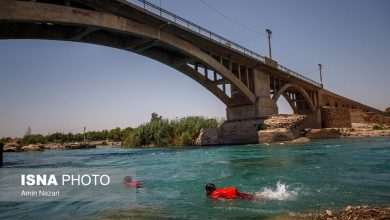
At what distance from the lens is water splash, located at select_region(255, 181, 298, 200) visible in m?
7.65

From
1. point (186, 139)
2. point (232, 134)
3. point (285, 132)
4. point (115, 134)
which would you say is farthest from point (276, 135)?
point (115, 134)

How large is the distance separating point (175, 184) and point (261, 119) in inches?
1046

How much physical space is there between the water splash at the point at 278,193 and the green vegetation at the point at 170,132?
3429 cm

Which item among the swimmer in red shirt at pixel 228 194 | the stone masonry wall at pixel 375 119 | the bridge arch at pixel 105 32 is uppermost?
the bridge arch at pixel 105 32

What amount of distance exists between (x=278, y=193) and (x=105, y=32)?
68.5ft

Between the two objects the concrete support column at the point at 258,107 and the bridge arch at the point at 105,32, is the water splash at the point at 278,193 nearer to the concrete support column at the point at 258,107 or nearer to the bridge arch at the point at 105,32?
the bridge arch at the point at 105,32

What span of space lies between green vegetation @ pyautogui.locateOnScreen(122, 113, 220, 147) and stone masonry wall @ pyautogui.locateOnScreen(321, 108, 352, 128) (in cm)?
2376

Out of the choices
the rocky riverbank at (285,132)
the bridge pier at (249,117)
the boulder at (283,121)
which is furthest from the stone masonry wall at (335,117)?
the boulder at (283,121)

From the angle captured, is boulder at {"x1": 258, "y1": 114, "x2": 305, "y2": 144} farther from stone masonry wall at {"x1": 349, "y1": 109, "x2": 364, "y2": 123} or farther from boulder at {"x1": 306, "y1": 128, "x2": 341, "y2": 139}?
stone masonry wall at {"x1": 349, "y1": 109, "x2": 364, "y2": 123}

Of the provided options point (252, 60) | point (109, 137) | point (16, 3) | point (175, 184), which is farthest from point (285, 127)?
point (109, 137)

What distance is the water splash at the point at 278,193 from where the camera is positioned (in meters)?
7.65

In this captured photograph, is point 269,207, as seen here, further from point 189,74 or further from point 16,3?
point 189,74

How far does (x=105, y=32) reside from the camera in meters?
24.6

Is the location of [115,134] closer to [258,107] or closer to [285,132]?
[258,107]
